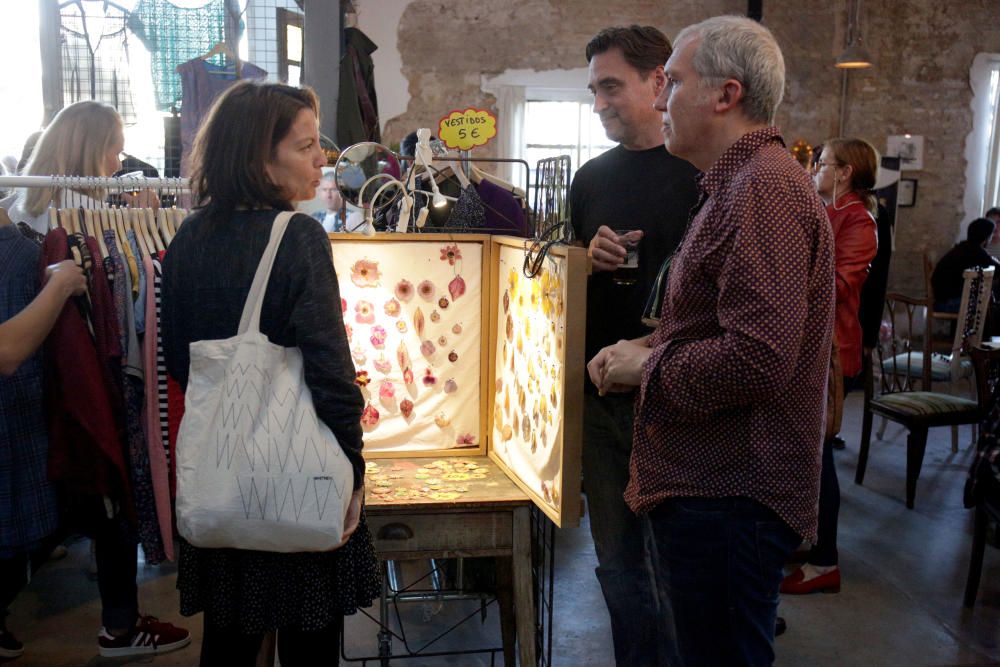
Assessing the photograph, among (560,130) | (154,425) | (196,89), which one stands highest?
(560,130)

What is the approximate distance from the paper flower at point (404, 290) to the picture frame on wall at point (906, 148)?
24.3 feet

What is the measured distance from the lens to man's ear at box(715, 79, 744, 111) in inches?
54.3

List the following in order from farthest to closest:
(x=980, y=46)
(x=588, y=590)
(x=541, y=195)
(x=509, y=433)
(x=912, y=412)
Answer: (x=980, y=46), (x=912, y=412), (x=588, y=590), (x=509, y=433), (x=541, y=195)

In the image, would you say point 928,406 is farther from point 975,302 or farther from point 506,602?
point 506,602

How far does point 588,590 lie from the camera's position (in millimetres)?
3359

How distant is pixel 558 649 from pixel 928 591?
1533mm

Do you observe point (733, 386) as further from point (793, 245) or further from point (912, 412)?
point (912, 412)

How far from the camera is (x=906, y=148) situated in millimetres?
8406

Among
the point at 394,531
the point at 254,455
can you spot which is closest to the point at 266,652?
the point at 394,531

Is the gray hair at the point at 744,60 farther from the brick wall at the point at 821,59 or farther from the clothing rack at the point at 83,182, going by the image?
the brick wall at the point at 821,59

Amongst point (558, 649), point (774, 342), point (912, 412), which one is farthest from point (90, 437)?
point (912, 412)

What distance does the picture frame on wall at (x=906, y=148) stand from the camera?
8.40 metres

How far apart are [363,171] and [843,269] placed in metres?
1.78

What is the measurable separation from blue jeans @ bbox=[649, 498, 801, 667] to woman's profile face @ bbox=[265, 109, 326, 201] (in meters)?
0.87
